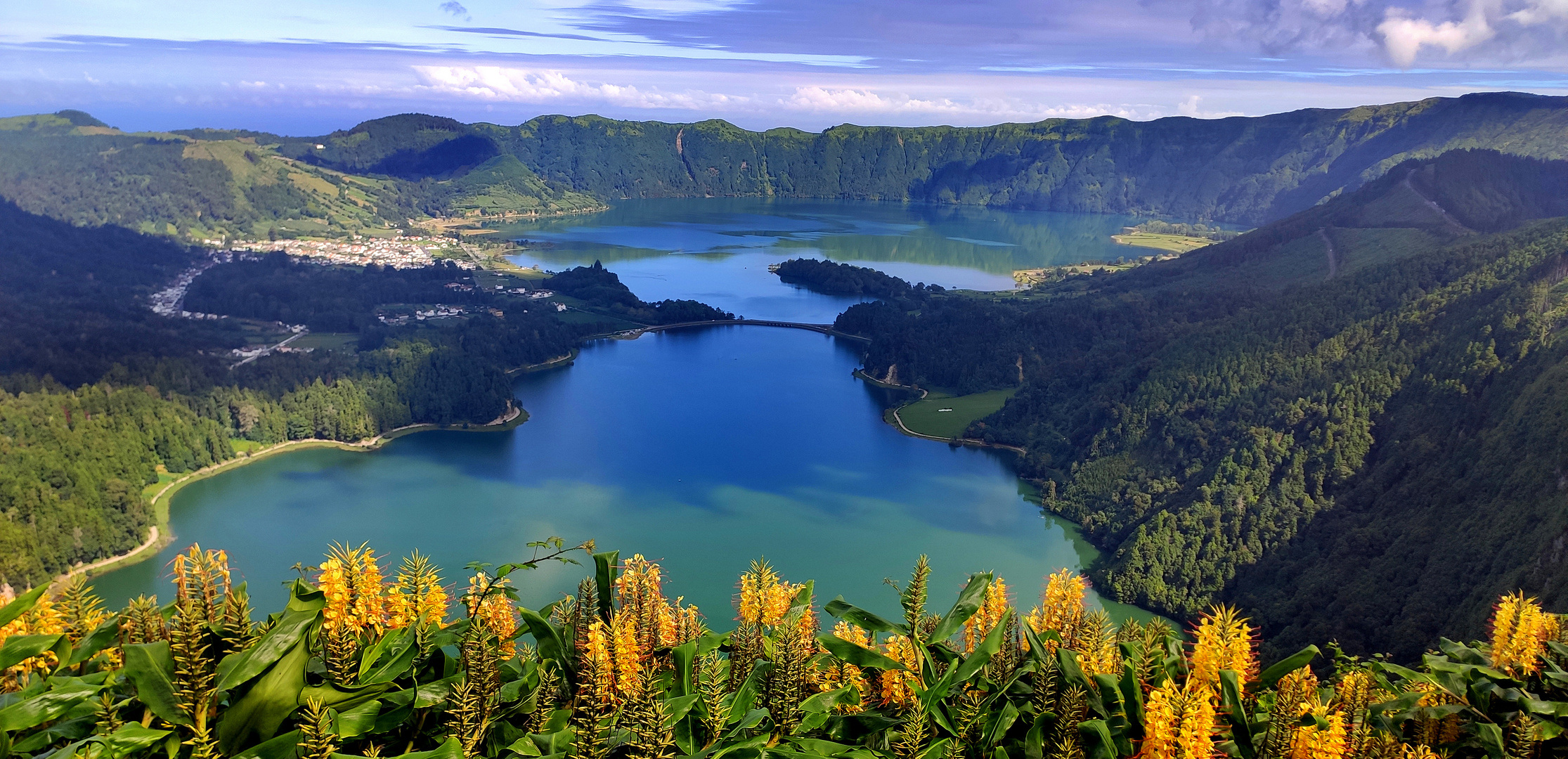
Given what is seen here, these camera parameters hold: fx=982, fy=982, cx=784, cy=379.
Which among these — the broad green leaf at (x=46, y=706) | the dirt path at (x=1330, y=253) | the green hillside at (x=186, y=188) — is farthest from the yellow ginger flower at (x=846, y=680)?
the green hillside at (x=186, y=188)

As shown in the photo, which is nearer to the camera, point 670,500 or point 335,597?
point 335,597

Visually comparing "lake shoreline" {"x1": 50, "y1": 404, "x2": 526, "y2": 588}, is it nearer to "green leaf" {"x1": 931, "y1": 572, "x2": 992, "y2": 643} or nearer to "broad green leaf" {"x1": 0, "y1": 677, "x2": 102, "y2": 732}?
"broad green leaf" {"x1": 0, "y1": 677, "x2": 102, "y2": 732}

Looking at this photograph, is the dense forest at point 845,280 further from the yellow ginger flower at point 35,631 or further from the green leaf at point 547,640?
the yellow ginger flower at point 35,631

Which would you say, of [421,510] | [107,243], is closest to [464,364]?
[421,510]

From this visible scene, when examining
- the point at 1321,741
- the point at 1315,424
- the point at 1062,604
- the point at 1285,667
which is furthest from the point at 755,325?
the point at 1321,741

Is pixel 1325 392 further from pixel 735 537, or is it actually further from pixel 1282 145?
pixel 1282 145

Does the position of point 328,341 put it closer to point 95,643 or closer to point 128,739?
point 95,643
